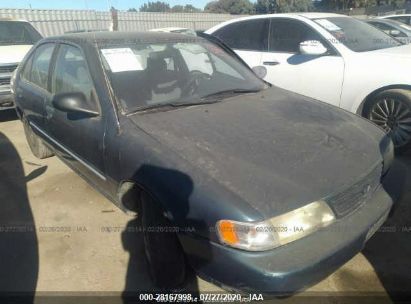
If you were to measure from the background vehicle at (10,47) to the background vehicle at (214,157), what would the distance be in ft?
10.9

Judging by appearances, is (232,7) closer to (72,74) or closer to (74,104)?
(72,74)

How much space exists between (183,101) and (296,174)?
3.86ft

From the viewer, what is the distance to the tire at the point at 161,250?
2.16m

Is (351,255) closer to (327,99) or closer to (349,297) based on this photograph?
(349,297)

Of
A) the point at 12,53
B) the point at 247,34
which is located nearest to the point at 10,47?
the point at 12,53

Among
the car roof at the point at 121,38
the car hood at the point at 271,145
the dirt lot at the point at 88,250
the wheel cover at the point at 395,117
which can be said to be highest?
the car roof at the point at 121,38

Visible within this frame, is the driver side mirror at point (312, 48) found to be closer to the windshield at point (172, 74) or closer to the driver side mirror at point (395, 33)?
the windshield at point (172, 74)

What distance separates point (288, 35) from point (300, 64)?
0.57 m

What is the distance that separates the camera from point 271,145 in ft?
7.39

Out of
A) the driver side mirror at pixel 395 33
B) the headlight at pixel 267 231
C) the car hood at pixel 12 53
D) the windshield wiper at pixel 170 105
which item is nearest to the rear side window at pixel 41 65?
the windshield wiper at pixel 170 105

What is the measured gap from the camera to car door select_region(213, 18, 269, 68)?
5.28 meters

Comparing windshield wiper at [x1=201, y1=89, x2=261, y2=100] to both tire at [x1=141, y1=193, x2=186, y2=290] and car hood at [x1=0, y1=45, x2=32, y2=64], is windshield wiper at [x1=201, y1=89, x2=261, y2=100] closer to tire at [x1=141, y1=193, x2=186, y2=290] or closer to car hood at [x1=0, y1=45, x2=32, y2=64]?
tire at [x1=141, y1=193, x2=186, y2=290]

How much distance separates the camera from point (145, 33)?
10.9 ft

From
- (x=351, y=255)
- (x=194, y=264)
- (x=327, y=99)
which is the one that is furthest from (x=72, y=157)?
(x=327, y=99)
